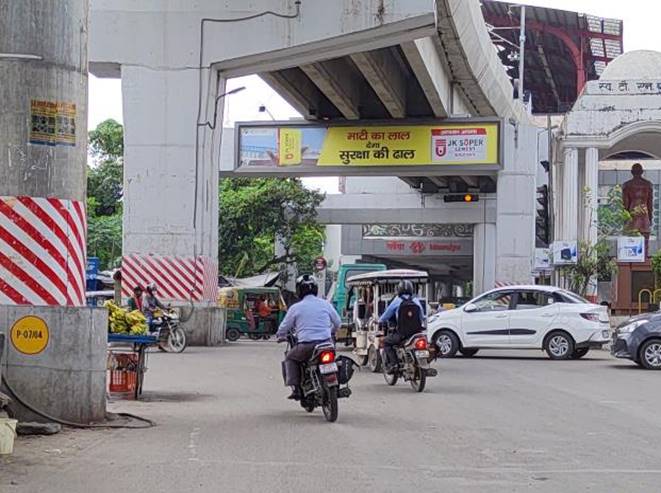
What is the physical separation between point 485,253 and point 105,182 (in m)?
17.2

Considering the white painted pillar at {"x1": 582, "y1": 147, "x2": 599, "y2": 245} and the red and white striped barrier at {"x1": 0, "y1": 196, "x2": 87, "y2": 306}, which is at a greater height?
the white painted pillar at {"x1": 582, "y1": 147, "x2": 599, "y2": 245}

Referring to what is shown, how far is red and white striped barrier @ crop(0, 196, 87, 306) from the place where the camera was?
967 cm

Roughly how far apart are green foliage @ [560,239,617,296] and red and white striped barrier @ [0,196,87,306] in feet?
81.3

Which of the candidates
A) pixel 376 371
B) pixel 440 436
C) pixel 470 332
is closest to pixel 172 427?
pixel 440 436

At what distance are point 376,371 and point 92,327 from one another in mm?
8677

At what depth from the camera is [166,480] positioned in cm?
A: 751

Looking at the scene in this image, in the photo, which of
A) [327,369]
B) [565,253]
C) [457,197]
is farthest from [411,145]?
[327,369]

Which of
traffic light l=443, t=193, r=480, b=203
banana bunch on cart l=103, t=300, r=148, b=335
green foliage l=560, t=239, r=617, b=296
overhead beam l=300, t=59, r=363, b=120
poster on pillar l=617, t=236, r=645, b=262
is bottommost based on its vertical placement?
banana bunch on cart l=103, t=300, r=148, b=335

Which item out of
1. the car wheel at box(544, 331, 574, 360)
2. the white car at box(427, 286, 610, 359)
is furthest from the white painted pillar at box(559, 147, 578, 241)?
the car wheel at box(544, 331, 574, 360)

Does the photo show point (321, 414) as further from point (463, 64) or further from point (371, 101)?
point (371, 101)

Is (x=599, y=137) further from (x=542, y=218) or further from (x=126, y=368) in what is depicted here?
(x=126, y=368)

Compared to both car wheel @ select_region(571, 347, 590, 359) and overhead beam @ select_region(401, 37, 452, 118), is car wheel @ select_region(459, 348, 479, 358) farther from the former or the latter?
overhead beam @ select_region(401, 37, 452, 118)

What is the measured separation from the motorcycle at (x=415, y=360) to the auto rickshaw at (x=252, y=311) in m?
18.9

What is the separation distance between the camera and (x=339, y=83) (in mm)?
28391
